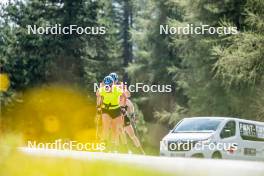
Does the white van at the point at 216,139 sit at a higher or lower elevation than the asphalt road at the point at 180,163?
higher

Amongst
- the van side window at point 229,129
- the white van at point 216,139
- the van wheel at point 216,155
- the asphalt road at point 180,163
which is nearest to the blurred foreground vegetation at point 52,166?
the asphalt road at point 180,163

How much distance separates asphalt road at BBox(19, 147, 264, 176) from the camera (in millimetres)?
4797

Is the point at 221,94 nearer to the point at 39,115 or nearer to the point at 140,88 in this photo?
the point at 140,88

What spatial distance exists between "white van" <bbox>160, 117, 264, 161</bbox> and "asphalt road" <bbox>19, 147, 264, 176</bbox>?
0.36ft

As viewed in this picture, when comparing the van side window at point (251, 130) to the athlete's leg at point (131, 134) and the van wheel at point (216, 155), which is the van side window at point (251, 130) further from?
the athlete's leg at point (131, 134)

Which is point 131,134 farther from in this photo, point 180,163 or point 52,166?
point 52,166

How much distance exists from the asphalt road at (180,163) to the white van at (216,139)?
0.11 metres

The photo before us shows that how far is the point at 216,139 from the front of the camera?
17.0 ft

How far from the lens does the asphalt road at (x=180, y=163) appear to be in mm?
4797

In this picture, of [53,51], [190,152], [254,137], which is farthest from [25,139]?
[254,137]

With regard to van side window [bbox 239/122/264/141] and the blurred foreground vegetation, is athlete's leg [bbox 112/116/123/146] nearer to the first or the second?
the blurred foreground vegetation

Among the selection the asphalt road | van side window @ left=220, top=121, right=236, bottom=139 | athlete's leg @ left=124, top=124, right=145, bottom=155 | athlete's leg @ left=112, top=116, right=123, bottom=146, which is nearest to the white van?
van side window @ left=220, top=121, right=236, bottom=139

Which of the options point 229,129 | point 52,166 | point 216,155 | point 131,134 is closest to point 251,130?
point 229,129

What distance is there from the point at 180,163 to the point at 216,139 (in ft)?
1.35
